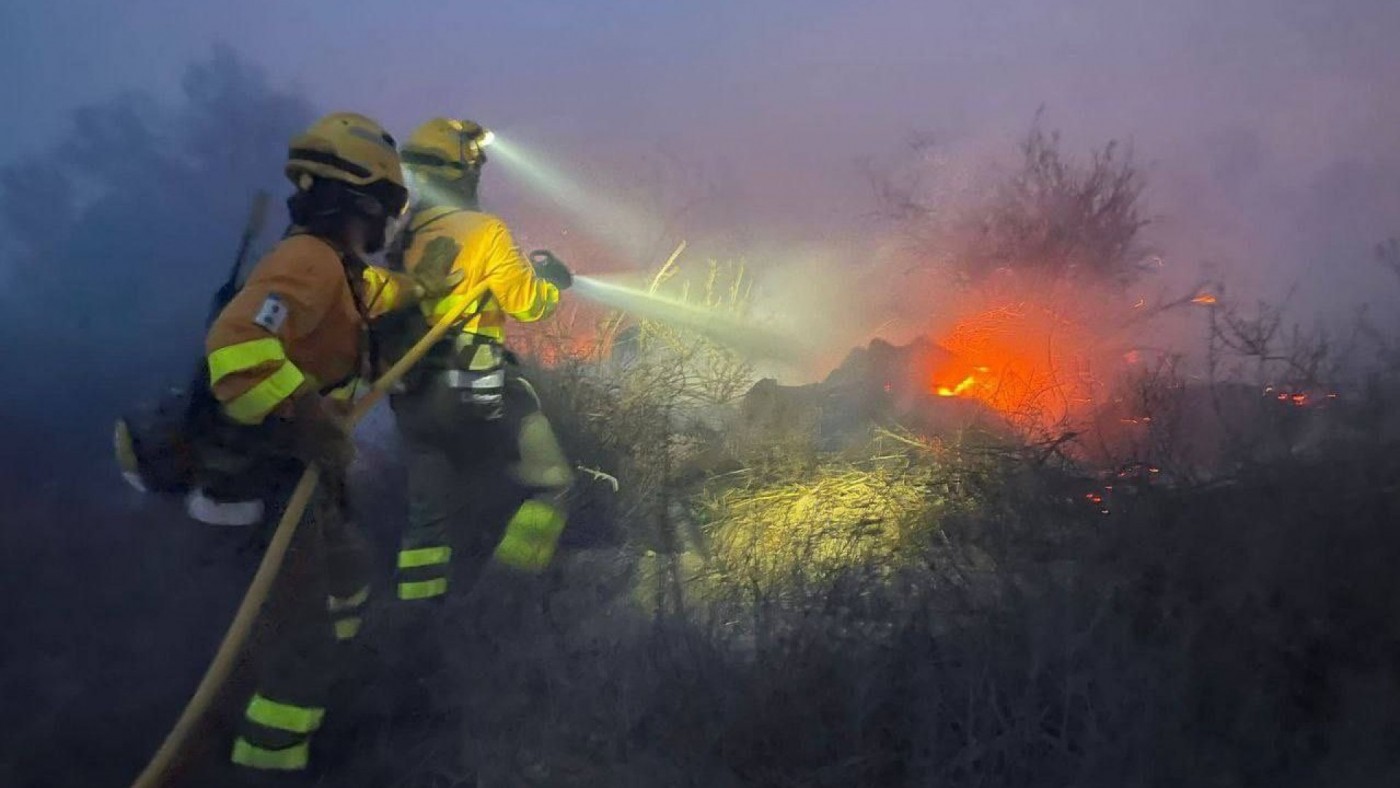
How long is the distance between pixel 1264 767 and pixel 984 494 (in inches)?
60.3

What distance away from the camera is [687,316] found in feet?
21.2

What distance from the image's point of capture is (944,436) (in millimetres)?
4910

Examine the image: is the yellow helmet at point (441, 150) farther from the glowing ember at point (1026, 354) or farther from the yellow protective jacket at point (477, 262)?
the glowing ember at point (1026, 354)

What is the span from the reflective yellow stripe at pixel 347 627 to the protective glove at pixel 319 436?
548 mm

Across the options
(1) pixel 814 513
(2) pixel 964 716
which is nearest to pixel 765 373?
(1) pixel 814 513

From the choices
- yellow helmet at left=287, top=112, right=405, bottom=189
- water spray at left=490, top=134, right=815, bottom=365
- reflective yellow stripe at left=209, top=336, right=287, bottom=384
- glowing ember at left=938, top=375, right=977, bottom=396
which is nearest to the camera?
reflective yellow stripe at left=209, top=336, right=287, bottom=384

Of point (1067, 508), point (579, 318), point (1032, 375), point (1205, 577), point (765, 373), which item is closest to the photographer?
point (1205, 577)

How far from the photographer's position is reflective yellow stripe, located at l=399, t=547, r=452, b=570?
3730 mm

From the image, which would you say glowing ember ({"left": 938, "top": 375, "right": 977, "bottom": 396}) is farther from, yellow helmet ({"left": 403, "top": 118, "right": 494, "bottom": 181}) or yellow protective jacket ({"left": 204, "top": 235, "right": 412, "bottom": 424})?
yellow protective jacket ({"left": 204, "top": 235, "right": 412, "bottom": 424})

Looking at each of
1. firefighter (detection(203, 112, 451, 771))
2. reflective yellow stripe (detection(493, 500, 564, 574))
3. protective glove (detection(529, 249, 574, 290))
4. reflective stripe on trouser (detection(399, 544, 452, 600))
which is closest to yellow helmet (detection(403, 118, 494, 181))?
protective glove (detection(529, 249, 574, 290))

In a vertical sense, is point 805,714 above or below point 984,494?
below

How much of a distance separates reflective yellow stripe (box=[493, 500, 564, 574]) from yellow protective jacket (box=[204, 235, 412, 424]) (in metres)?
1.27

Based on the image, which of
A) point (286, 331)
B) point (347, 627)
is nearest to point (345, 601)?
point (347, 627)

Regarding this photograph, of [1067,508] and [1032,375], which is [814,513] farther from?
[1032,375]
